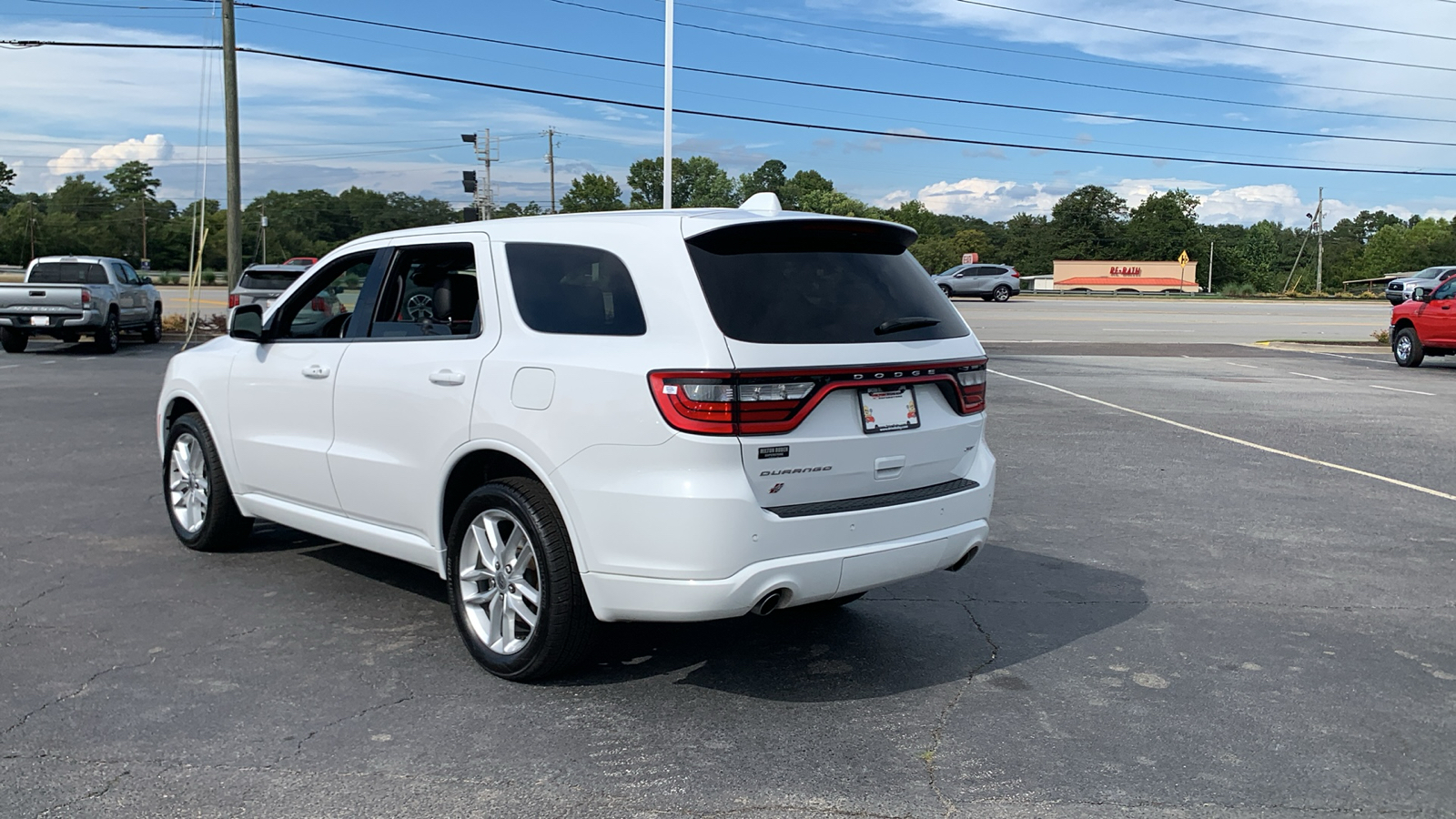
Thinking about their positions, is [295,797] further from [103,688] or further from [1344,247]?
[1344,247]

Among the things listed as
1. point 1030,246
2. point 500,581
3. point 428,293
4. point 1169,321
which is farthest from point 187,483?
point 1030,246

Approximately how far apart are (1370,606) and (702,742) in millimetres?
3780

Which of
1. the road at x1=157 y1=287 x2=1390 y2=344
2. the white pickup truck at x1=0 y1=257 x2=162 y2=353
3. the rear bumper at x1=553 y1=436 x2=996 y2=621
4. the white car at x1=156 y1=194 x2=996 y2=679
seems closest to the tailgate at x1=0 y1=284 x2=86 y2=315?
the white pickup truck at x1=0 y1=257 x2=162 y2=353

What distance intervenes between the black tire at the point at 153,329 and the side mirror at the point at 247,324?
21314 mm

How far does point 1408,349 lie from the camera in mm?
23219

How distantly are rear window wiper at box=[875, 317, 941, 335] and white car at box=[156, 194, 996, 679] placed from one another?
0.6 inches

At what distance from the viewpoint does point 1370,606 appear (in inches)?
235

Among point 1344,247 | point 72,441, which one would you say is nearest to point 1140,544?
point 72,441

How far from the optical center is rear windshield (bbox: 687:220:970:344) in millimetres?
4277

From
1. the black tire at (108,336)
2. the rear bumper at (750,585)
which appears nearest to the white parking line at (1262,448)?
the rear bumper at (750,585)

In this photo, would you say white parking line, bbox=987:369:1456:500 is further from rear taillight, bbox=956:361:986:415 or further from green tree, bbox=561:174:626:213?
green tree, bbox=561:174:626:213

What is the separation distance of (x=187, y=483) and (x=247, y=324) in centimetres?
125

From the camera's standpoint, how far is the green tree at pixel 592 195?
9499 cm

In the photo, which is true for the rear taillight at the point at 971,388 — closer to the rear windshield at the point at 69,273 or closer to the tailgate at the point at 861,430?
the tailgate at the point at 861,430
